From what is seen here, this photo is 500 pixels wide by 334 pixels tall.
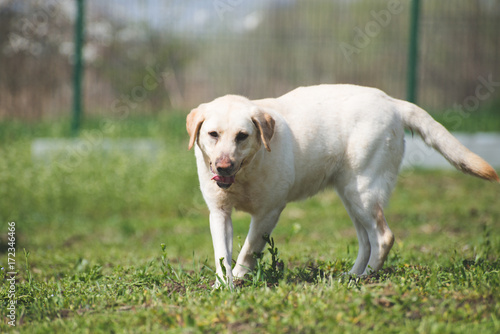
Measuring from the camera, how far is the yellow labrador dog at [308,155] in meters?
3.90

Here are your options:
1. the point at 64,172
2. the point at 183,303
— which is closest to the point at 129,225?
the point at 64,172

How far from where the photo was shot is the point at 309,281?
4.10 metres

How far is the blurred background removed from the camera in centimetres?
957

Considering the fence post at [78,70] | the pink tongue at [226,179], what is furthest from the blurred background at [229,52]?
the pink tongue at [226,179]

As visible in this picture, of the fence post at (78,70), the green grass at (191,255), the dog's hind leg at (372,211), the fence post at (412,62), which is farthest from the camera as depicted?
the fence post at (412,62)

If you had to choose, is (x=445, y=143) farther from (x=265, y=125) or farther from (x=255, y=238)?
(x=255, y=238)

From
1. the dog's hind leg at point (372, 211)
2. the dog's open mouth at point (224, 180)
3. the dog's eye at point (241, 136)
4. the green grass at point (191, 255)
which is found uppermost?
the dog's eye at point (241, 136)

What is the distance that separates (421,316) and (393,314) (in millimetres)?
162

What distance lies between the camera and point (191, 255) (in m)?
6.12

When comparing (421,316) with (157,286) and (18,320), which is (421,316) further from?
(18,320)

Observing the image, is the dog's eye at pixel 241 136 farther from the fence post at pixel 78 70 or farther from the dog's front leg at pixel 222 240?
the fence post at pixel 78 70

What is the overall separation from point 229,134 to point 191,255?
2.64 m

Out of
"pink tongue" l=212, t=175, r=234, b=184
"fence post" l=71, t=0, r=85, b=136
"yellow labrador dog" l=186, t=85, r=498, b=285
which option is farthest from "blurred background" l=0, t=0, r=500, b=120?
"pink tongue" l=212, t=175, r=234, b=184

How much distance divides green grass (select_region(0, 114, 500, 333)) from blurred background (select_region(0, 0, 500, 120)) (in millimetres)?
587
